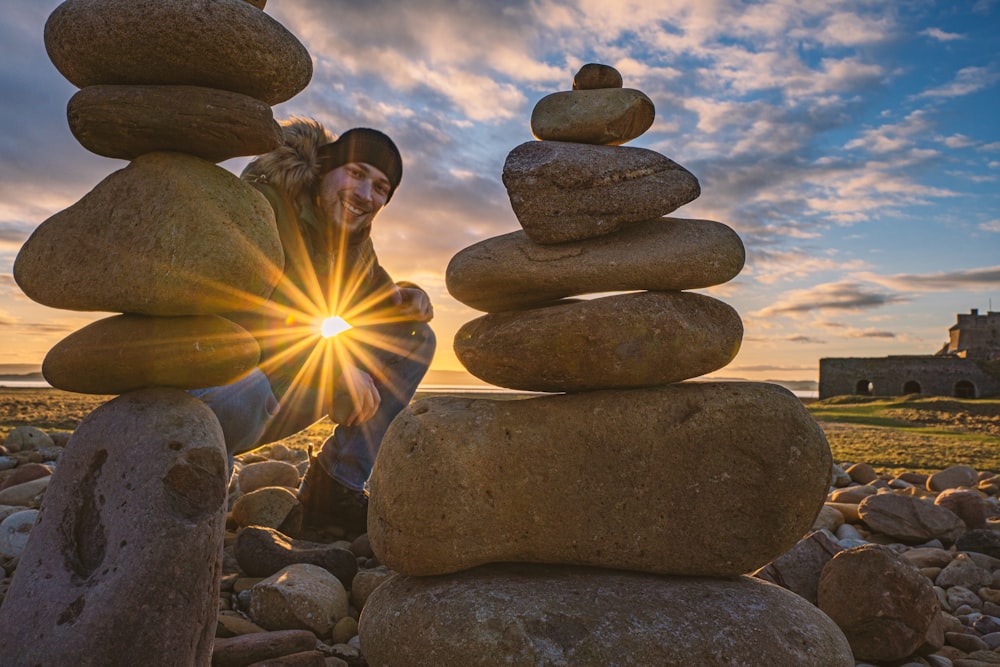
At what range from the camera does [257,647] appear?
130 inches

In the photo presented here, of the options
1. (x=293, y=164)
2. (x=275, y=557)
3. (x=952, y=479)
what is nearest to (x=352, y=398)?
(x=275, y=557)

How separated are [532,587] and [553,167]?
2135mm

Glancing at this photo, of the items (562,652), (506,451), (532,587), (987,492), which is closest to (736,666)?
(562,652)

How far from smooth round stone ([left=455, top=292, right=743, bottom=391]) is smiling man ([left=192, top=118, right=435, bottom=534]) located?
7.66 feet

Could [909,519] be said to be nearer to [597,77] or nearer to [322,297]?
[597,77]

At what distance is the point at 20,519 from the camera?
4.96 metres

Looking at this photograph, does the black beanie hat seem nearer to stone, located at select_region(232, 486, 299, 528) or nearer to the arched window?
stone, located at select_region(232, 486, 299, 528)

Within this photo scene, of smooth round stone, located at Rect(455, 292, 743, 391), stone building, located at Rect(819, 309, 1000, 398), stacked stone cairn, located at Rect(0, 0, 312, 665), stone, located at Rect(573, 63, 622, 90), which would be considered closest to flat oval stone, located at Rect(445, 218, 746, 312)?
smooth round stone, located at Rect(455, 292, 743, 391)

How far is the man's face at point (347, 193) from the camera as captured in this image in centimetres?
579

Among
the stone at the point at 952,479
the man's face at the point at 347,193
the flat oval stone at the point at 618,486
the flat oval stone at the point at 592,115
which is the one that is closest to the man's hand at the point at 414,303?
the man's face at the point at 347,193

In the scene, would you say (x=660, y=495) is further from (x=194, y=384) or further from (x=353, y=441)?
(x=353, y=441)

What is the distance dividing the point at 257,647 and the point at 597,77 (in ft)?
11.6

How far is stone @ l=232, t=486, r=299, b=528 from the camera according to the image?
558cm

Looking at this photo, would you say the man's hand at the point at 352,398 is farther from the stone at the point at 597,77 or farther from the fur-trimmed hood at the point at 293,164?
the stone at the point at 597,77
